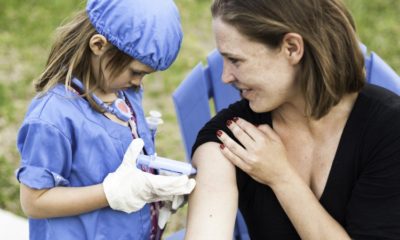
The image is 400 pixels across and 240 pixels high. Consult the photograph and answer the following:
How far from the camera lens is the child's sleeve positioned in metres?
1.92

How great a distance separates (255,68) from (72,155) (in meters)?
0.56

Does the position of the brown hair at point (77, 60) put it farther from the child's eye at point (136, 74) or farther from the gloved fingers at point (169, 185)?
the gloved fingers at point (169, 185)

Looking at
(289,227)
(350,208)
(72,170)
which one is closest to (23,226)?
(72,170)

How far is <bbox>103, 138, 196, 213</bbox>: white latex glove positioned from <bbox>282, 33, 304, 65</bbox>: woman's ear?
45cm

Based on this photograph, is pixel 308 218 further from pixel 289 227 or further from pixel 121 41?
pixel 121 41

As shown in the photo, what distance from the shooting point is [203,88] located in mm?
2732

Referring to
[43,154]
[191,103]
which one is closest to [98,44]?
[43,154]

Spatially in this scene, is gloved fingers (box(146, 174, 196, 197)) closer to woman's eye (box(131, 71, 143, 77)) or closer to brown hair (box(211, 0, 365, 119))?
woman's eye (box(131, 71, 143, 77))

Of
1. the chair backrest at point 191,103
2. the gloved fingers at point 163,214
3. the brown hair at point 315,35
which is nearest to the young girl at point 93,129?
the gloved fingers at point 163,214

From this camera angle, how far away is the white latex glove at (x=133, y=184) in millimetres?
1966

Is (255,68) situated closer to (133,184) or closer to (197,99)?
(133,184)

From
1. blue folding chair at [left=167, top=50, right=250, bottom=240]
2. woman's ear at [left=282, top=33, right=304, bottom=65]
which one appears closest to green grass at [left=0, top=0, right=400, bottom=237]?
blue folding chair at [left=167, top=50, right=250, bottom=240]

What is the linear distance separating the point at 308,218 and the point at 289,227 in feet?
0.41

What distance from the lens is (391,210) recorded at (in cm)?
199
